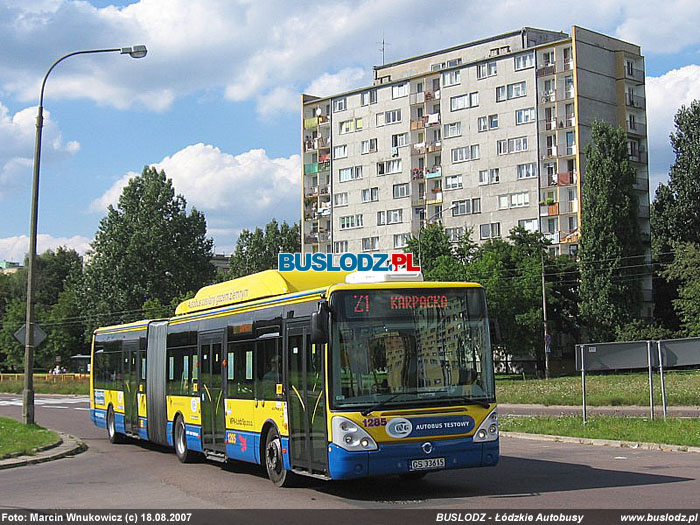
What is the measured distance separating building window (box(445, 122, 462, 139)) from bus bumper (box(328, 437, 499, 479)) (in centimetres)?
7363

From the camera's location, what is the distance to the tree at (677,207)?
76.9 meters

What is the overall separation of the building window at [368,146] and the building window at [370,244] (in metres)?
8.20

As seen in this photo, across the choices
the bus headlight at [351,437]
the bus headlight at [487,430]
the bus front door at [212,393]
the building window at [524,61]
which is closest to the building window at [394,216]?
the building window at [524,61]

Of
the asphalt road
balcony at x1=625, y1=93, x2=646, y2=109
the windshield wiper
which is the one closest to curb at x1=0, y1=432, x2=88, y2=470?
the asphalt road

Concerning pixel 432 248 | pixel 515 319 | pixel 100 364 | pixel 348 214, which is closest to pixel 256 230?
pixel 348 214

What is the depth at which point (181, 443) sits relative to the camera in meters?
18.8

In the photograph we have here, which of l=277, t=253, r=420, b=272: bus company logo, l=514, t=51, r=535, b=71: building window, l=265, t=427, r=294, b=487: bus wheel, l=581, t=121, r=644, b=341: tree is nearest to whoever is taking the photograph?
l=265, t=427, r=294, b=487: bus wheel

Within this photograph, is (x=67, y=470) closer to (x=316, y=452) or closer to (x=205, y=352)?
(x=205, y=352)

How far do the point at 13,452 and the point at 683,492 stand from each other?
13.2 m

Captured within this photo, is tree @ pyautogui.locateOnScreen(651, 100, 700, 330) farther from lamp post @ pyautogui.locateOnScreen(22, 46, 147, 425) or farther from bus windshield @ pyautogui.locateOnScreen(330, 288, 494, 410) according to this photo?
bus windshield @ pyautogui.locateOnScreen(330, 288, 494, 410)

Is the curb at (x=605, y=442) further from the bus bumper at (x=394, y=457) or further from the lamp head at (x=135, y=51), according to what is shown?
the lamp head at (x=135, y=51)

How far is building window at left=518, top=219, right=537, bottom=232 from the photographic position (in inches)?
3123

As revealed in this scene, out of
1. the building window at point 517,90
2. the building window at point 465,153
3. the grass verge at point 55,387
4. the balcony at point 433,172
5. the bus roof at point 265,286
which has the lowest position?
the grass verge at point 55,387

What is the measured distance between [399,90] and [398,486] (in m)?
78.2
